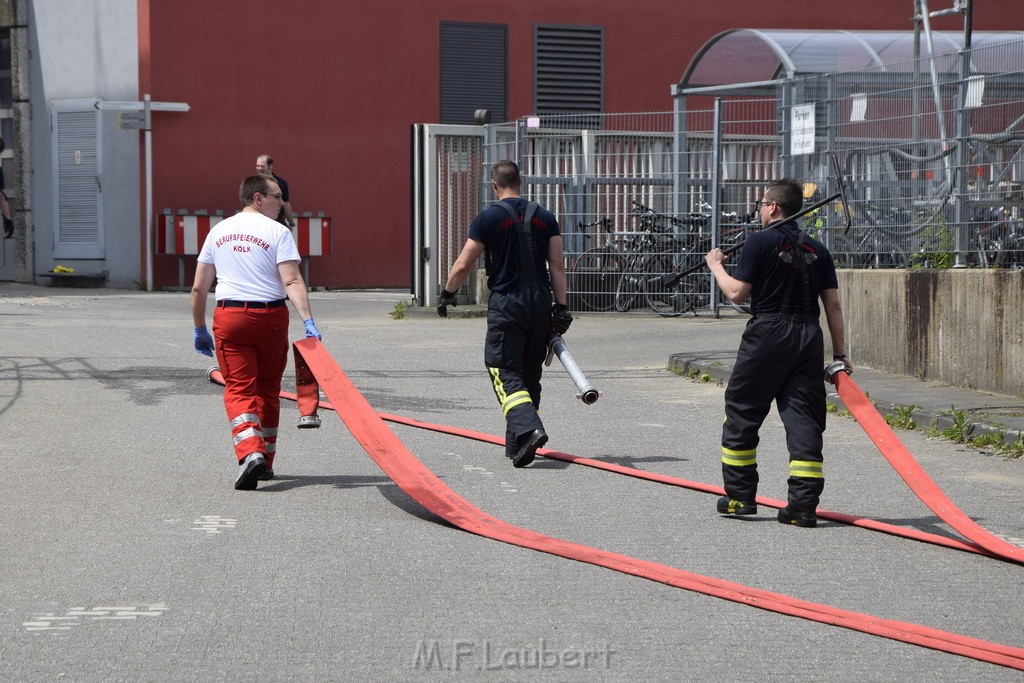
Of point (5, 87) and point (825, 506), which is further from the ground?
point (5, 87)

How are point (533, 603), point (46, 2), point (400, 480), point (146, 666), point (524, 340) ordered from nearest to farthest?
point (146, 666) < point (533, 603) < point (400, 480) < point (524, 340) < point (46, 2)

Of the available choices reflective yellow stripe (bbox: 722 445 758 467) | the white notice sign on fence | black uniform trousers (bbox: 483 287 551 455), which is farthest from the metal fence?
reflective yellow stripe (bbox: 722 445 758 467)

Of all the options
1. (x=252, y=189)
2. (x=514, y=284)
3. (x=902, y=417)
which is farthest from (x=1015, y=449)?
(x=252, y=189)

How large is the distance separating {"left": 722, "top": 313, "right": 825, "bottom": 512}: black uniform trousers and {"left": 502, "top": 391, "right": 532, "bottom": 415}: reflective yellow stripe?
5.39 feet

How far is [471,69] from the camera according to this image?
26750 millimetres

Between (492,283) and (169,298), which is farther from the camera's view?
(169,298)

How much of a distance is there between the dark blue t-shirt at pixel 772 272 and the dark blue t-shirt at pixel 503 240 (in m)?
1.90

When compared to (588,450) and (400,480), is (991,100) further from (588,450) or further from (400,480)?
(400,480)

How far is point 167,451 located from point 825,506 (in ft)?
12.2

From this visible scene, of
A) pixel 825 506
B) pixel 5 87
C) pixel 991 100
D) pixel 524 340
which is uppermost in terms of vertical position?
pixel 5 87

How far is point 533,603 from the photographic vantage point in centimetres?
512

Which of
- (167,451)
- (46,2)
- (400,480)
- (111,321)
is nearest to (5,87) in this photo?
(46,2)

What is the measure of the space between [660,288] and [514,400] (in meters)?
10.2

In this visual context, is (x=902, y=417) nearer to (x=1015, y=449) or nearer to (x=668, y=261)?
(x=1015, y=449)
